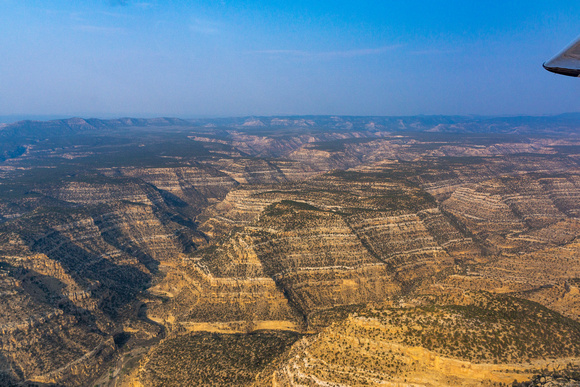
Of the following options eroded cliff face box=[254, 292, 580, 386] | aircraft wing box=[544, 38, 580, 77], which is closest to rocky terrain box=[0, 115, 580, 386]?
eroded cliff face box=[254, 292, 580, 386]

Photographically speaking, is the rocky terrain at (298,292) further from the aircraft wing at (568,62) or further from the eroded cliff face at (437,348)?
the aircraft wing at (568,62)

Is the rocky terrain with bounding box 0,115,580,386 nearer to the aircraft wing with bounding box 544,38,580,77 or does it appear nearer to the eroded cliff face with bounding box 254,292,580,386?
the eroded cliff face with bounding box 254,292,580,386

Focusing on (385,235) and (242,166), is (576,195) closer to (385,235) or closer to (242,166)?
(385,235)

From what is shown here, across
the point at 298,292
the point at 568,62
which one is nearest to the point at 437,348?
the point at 568,62

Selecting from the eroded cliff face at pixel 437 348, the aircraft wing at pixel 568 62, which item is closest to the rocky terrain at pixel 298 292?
the eroded cliff face at pixel 437 348

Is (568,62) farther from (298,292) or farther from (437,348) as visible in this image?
(298,292)

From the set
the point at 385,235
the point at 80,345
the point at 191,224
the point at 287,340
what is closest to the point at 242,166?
the point at 191,224

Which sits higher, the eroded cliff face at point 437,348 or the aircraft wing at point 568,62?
the aircraft wing at point 568,62

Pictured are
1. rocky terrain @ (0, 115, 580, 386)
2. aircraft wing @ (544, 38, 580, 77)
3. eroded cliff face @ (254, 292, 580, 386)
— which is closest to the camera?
aircraft wing @ (544, 38, 580, 77)
